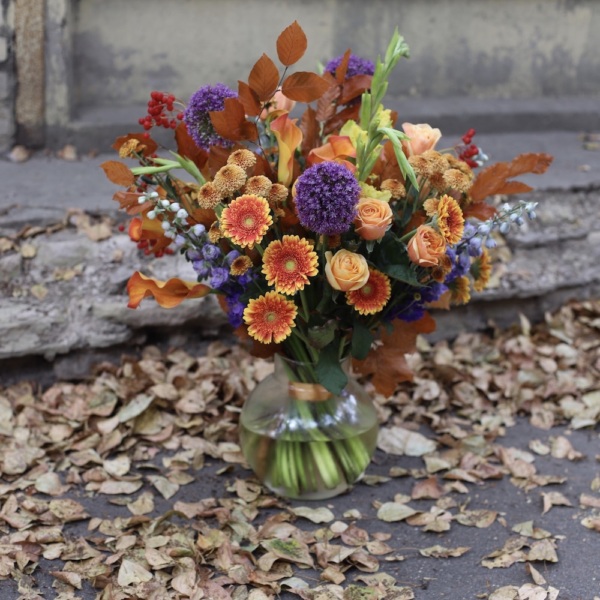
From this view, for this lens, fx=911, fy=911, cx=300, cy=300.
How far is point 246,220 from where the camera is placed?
181cm

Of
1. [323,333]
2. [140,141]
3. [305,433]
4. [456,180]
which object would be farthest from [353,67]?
[305,433]

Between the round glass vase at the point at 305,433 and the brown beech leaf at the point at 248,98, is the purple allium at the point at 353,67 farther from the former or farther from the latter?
the round glass vase at the point at 305,433

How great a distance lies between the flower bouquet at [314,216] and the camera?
1.85 meters

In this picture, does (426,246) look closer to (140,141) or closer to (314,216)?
(314,216)

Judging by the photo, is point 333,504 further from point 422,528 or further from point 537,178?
point 537,178

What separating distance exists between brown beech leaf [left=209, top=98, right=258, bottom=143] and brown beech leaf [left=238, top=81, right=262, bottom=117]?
25 mm

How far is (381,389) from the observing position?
220 cm

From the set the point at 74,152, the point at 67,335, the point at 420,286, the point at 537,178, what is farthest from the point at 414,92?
the point at 420,286

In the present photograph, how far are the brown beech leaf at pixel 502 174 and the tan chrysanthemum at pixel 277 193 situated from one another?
1.50ft

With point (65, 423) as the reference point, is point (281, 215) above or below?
above

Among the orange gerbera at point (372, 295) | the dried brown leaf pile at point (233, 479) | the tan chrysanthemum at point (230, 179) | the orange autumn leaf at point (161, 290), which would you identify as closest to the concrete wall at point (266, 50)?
the dried brown leaf pile at point (233, 479)

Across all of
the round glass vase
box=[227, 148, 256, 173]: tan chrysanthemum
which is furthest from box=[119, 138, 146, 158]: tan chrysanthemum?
the round glass vase

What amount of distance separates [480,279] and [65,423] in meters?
1.27

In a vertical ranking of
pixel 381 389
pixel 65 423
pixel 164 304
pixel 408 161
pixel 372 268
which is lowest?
pixel 65 423
